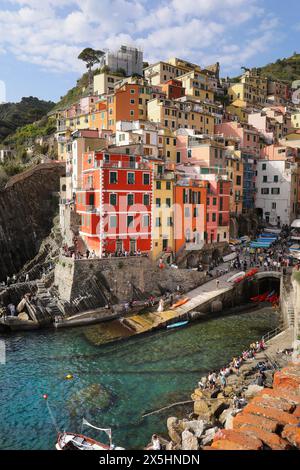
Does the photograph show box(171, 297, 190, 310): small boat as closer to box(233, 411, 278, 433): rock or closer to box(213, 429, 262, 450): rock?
box(233, 411, 278, 433): rock

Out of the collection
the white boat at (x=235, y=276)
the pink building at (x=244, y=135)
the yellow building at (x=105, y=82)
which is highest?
the yellow building at (x=105, y=82)

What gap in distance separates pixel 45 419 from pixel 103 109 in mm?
55375

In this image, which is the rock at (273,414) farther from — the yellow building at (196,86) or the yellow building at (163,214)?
the yellow building at (196,86)

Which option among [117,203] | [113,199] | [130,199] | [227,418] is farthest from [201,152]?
[227,418]

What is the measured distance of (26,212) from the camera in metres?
55.3

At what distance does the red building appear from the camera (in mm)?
40469

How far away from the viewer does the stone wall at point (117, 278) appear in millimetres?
37875

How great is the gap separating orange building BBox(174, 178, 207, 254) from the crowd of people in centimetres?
1842

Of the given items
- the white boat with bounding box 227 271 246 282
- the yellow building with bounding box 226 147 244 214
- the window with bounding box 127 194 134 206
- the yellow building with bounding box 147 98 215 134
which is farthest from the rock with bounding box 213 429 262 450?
the yellow building with bounding box 147 98 215 134

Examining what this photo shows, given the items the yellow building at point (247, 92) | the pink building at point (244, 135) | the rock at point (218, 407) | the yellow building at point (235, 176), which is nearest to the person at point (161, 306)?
the rock at point (218, 407)

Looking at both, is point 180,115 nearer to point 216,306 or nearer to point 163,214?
point 163,214

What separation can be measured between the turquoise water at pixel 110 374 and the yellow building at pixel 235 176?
2572 centimetres

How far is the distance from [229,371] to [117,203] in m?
21.7

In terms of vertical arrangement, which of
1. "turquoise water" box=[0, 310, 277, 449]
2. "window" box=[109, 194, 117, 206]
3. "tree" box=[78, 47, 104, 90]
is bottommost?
"turquoise water" box=[0, 310, 277, 449]
